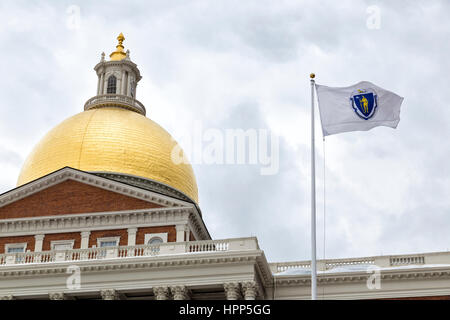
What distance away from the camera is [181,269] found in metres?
44.3

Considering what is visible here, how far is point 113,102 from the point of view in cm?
6097

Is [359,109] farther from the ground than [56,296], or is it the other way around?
[359,109]

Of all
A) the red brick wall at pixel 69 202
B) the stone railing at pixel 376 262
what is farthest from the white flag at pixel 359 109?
the red brick wall at pixel 69 202

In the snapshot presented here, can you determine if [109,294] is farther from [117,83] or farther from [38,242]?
[117,83]

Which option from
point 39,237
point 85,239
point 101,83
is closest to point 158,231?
point 85,239

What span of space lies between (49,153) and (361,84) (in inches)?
1161

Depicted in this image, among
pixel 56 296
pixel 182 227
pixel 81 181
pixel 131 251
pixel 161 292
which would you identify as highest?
pixel 81 181

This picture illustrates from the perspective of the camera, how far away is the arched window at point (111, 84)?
63.9 m

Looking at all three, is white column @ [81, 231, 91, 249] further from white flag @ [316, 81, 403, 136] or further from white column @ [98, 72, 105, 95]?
white flag @ [316, 81, 403, 136]

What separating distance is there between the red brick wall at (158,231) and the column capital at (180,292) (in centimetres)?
653

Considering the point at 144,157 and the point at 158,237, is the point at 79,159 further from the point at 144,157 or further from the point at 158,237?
the point at 158,237

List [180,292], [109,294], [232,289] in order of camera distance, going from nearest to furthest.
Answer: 1. [232,289]
2. [180,292]
3. [109,294]

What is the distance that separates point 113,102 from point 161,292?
20530 mm
